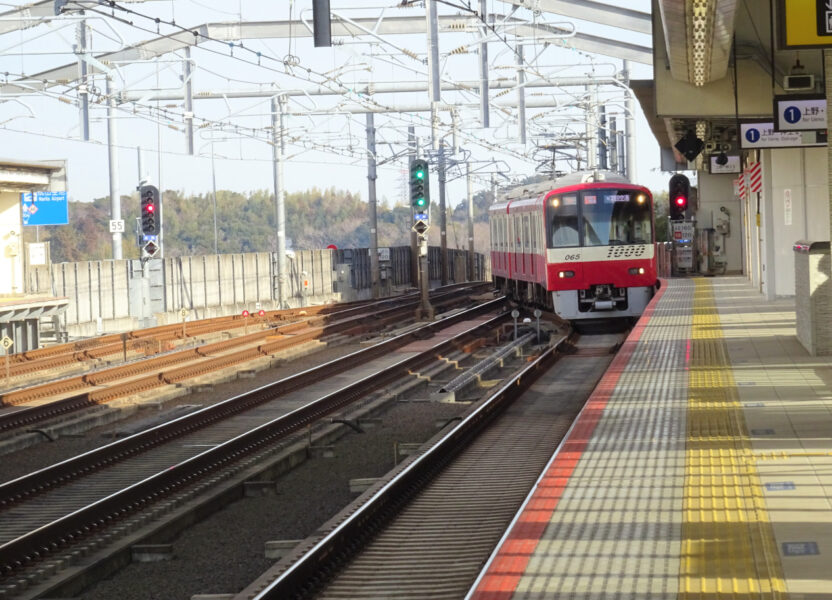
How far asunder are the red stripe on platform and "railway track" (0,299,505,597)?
3.39 metres

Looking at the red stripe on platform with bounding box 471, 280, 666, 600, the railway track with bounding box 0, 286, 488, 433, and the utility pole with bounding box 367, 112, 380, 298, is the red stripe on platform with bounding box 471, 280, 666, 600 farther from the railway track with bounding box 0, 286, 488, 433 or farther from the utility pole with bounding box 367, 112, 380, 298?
the utility pole with bounding box 367, 112, 380, 298

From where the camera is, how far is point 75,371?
898 inches

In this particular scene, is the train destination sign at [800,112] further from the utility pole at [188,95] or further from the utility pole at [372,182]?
the utility pole at [372,182]

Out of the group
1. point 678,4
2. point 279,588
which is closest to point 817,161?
point 678,4

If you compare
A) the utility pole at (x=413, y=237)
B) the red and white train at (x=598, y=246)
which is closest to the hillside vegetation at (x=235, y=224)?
the utility pole at (x=413, y=237)

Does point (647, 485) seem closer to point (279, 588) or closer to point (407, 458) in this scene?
point (279, 588)

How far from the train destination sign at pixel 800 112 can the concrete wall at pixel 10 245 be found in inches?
780

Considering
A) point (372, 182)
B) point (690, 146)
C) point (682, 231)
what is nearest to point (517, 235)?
point (690, 146)

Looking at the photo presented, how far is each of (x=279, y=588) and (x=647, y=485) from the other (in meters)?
2.58

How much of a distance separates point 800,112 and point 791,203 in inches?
330

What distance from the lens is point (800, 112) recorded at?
1559cm

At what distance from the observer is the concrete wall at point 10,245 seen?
98.0 feet

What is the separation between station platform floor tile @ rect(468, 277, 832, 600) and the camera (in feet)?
20.1

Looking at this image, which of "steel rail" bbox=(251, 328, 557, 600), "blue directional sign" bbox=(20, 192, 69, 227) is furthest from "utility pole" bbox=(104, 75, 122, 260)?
"steel rail" bbox=(251, 328, 557, 600)
